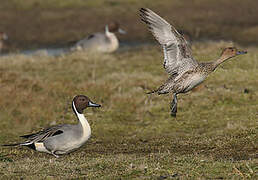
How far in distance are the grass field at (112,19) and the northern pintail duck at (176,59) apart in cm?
1619

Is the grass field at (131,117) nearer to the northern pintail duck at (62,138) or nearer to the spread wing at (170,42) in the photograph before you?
the northern pintail duck at (62,138)

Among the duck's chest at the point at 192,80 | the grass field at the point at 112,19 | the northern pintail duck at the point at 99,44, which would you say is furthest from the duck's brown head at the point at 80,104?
the grass field at the point at 112,19

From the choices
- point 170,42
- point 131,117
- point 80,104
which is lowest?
point 131,117

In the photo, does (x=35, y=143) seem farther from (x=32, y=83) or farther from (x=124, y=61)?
(x=124, y=61)

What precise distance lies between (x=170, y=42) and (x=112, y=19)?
22.7m

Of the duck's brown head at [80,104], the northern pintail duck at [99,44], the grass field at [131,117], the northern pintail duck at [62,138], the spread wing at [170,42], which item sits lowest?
the northern pintail duck at [99,44]

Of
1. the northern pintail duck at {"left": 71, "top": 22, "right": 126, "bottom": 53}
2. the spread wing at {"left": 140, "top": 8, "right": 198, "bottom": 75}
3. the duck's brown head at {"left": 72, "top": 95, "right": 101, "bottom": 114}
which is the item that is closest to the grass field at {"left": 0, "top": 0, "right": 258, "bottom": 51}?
the northern pintail duck at {"left": 71, "top": 22, "right": 126, "bottom": 53}

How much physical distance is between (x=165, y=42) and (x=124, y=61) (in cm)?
A: 877

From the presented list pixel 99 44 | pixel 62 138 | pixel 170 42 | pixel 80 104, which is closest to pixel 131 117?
pixel 80 104

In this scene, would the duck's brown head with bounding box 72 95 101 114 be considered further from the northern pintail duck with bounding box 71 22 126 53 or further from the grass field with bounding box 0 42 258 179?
the northern pintail duck with bounding box 71 22 126 53

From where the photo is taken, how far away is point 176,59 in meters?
10.0

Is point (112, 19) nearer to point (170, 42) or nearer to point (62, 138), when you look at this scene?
point (170, 42)

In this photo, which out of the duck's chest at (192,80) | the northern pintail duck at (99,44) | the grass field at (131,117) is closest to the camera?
the grass field at (131,117)

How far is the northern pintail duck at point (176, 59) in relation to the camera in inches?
382
